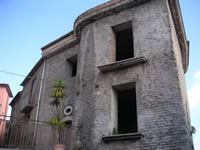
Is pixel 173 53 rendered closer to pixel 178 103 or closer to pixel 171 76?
pixel 171 76

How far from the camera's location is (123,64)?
11.1 m

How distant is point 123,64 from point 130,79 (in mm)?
726

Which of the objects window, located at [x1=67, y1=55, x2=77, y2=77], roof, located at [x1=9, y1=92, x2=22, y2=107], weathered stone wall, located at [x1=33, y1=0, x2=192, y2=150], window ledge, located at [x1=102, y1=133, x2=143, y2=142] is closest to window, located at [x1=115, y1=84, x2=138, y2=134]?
window, located at [x1=67, y1=55, x2=77, y2=77]

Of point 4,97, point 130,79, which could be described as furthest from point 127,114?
point 4,97

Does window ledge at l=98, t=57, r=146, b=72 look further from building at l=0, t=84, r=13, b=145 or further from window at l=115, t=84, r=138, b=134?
building at l=0, t=84, r=13, b=145

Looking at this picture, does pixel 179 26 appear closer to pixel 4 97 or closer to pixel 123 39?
pixel 123 39

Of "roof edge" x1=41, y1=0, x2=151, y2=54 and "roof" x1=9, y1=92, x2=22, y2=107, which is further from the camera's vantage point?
"roof" x1=9, y1=92, x2=22, y2=107

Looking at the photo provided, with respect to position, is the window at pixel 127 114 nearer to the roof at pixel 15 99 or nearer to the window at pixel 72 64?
the window at pixel 72 64

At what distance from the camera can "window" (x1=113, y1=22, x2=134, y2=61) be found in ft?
42.3

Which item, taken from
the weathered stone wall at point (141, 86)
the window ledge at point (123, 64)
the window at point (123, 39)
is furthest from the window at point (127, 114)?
the window ledge at point (123, 64)

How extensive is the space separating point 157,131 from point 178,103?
1.29 meters

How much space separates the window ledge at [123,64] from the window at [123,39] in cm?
246

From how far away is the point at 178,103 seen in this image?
9.48 m

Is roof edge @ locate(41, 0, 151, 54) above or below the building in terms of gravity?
above
